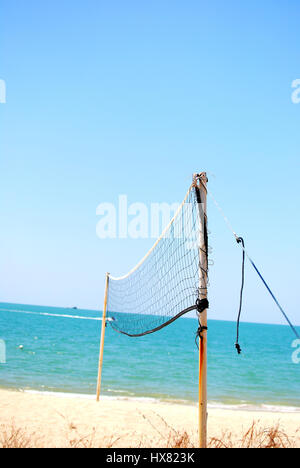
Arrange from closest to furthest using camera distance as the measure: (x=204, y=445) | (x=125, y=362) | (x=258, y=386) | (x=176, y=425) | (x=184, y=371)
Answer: (x=204, y=445)
(x=176, y=425)
(x=258, y=386)
(x=184, y=371)
(x=125, y=362)

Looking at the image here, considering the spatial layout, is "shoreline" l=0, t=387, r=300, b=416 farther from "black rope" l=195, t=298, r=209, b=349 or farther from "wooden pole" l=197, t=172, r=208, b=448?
"black rope" l=195, t=298, r=209, b=349

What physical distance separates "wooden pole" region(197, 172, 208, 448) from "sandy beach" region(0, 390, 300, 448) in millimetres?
1166

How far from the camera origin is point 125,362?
21078 millimetres

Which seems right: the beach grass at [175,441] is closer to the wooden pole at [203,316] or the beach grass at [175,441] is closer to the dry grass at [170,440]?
the dry grass at [170,440]

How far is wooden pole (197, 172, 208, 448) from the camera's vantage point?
373cm

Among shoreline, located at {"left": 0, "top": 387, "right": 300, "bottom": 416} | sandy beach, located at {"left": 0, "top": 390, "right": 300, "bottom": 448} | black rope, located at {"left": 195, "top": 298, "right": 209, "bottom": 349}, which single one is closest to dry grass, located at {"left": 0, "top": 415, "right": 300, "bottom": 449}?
sandy beach, located at {"left": 0, "top": 390, "right": 300, "bottom": 448}

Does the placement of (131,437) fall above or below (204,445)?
below

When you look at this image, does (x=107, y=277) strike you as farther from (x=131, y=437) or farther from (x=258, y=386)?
(x=258, y=386)

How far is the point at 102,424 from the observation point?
22.5 ft

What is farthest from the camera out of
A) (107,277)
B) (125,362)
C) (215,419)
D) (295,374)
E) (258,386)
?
(295,374)

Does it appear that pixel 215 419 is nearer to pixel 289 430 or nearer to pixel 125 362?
pixel 289 430
